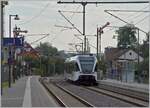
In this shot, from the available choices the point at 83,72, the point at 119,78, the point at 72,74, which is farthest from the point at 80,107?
the point at 119,78

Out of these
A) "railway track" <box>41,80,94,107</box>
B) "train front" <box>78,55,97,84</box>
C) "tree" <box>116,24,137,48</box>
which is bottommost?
"railway track" <box>41,80,94,107</box>

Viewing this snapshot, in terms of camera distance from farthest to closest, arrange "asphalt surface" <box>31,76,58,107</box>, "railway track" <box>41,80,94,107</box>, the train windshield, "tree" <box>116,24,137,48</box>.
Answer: "tree" <box>116,24,137,48</box>
the train windshield
"asphalt surface" <box>31,76,58,107</box>
"railway track" <box>41,80,94,107</box>

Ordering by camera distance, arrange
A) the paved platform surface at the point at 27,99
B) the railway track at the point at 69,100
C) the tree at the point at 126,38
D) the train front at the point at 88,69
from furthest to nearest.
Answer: the tree at the point at 126,38, the train front at the point at 88,69, the paved platform surface at the point at 27,99, the railway track at the point at 69,100

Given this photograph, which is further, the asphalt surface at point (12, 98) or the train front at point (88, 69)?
the train front at point (88, 69)

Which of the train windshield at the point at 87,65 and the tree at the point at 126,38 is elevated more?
the tree at the point at 126,38

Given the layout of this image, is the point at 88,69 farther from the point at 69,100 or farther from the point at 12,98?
the point at 69,100

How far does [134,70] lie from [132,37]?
100m

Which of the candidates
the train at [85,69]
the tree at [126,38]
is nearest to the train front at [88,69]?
the train at [85,69]

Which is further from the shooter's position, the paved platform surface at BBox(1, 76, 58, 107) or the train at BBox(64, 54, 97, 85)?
the train at BBox(64, 54, 97, 85)

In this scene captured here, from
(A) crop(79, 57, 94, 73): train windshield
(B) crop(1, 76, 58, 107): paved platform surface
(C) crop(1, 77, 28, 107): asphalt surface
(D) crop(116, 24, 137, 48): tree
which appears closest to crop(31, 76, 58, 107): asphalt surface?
(B) crop(1, 76, 58, 107): paved platform surface

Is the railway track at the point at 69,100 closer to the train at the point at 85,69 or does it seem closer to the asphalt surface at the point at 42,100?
the asphalt surface at the point at 42,100

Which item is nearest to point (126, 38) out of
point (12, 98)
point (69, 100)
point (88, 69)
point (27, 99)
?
point (88, 69)

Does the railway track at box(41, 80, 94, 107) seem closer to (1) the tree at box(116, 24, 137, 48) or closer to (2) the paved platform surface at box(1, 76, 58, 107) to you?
(2) the paved platform surface at box(1, 76, 58, 107)

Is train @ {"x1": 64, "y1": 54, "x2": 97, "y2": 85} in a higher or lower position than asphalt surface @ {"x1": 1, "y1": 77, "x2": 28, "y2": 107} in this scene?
higher
